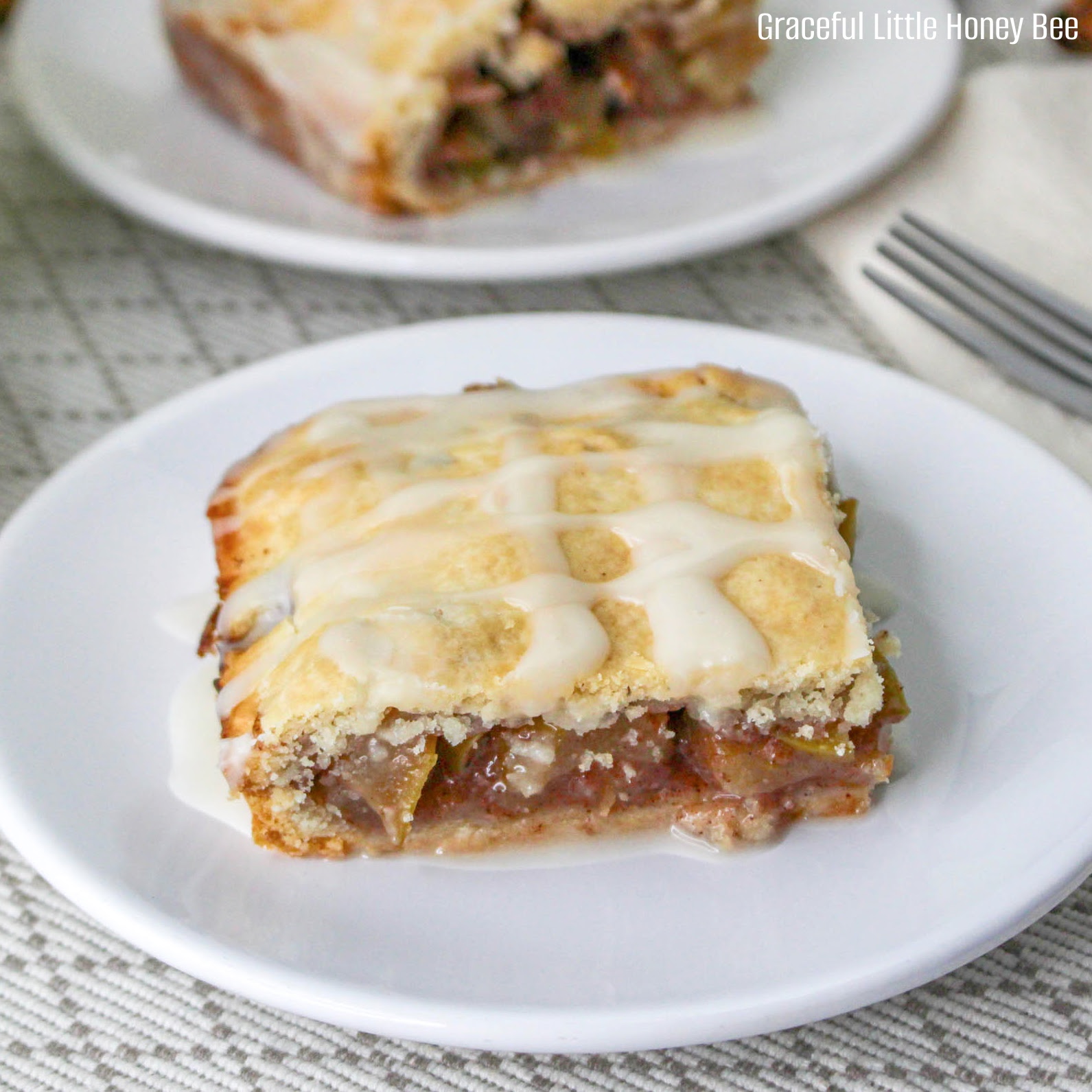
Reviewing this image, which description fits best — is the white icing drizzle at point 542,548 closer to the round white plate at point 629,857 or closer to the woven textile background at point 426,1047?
the round white plate at point 629,857

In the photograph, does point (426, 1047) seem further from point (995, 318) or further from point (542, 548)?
point (995, 318)

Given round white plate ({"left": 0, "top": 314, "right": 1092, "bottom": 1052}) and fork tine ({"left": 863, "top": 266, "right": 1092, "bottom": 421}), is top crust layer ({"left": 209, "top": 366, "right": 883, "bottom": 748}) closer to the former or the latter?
round white plate ({"left": 0, "top": 314, "right": 1092, "bottom": 1052})

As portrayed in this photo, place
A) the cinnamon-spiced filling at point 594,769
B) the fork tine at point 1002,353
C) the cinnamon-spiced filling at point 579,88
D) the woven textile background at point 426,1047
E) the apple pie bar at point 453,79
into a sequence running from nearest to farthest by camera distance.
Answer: the woven textile background at point 426,1047
the cinnamon-spiced filling at point 594,769
the fork tine at point 1002,353
the apple pie bar at point 453,79
the cinnamon-spiced filling at point 579,88

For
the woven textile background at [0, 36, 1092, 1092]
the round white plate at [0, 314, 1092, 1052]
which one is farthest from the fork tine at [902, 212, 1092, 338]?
the woven textile background at [0, 36, 1092, 1092]

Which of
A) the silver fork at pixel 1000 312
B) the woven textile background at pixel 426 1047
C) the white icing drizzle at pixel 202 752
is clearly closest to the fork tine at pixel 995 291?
the silver fork at pixel 1000 312

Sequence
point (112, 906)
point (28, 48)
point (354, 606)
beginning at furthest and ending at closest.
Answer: point (28, 48)
point (354, 606)
point (112, 906)

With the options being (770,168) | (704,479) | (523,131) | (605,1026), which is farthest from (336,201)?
(605,1026)

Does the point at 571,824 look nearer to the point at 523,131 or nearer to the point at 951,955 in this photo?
the point at 951,955
